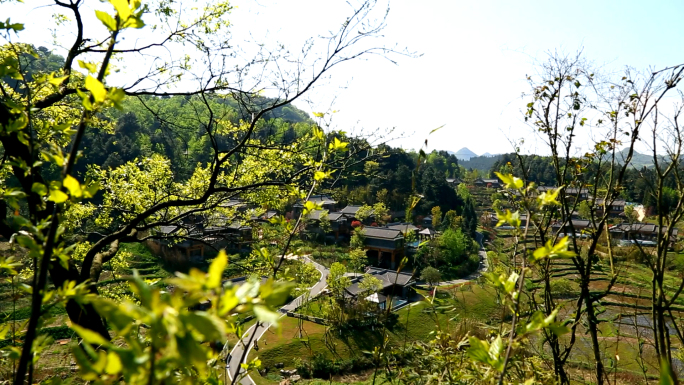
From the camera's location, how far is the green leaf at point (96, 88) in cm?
73

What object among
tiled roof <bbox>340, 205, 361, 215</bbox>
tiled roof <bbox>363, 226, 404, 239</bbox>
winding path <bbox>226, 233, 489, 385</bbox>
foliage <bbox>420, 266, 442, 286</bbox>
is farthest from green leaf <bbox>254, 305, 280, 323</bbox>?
tiled roof <bbox>340, 205, 361, 215</bbox>

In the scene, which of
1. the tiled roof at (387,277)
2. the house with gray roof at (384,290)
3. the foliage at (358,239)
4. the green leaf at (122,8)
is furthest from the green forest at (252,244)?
the foliage at (358,239)

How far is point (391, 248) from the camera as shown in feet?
80.6

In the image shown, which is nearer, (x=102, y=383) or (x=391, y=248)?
A: (x=102, y=383)

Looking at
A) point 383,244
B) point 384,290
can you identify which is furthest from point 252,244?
point 383,244

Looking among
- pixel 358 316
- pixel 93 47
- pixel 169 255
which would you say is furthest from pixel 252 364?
pixel 169 255

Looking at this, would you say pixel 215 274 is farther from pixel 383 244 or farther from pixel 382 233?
pixel 382 233

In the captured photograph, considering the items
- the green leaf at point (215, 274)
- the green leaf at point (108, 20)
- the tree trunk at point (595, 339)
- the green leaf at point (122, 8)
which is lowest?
the tree trunk at point (595, 339)

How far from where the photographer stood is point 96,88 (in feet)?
2.45

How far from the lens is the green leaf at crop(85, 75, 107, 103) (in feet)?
2.41

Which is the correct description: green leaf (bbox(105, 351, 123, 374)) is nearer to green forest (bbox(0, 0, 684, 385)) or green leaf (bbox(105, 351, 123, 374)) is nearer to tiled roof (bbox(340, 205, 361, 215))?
green forest (bbox(0, 0, 684, 385))

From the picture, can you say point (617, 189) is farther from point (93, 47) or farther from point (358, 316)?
point (358, 316)

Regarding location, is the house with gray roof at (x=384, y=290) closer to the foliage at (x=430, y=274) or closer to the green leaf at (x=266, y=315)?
the foliage at (x=430, y=274)

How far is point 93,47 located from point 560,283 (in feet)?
61.0
